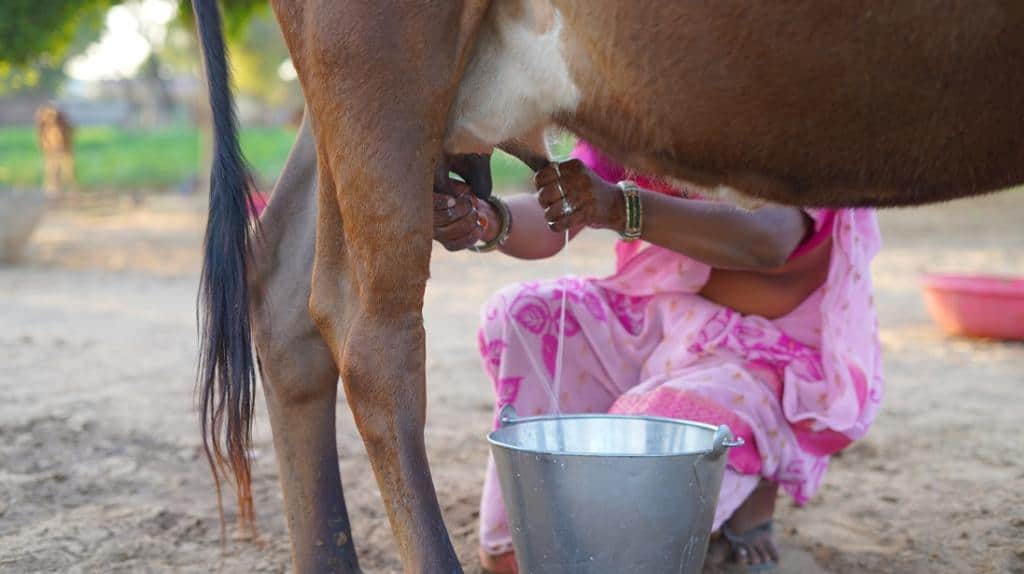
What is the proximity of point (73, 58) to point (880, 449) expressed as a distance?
182 feet

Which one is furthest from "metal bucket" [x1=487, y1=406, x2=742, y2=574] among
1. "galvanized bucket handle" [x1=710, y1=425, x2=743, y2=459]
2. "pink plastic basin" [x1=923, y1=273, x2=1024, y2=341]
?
"pink plastic basin" [x1=923, y1=273, x2=1024, y2=341]

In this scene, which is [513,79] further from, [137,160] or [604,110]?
[137,160]

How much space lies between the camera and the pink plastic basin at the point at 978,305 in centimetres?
529

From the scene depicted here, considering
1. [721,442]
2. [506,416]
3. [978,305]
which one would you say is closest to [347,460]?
[506,416]

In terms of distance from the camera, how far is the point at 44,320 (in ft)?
19.4

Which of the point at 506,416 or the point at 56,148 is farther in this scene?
the point at 56,148

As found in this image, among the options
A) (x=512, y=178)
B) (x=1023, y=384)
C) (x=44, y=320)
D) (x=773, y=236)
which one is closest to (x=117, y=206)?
(x=512, y=178)

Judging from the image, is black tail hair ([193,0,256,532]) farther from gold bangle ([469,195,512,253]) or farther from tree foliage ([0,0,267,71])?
tree foliage ([0,0,267,71])

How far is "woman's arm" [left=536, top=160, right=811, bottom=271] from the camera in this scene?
2127 mm

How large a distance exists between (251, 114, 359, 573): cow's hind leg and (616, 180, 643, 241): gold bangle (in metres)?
0.68

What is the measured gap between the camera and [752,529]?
2566 mm

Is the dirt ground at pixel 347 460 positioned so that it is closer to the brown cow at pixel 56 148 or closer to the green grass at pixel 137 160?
the green grass at pixel 137 160

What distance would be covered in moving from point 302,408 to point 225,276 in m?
0.32

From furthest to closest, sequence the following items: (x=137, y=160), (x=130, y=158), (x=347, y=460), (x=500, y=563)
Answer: (x=130, y=158) → (x=137, y=160) → (x=347, y=460) → (x=500, y=563)
